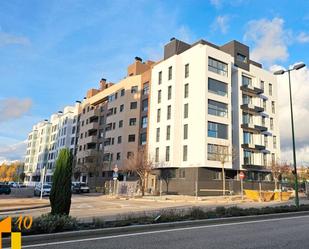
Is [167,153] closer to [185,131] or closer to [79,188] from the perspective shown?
[185,131]

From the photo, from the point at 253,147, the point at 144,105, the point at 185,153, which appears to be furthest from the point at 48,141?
the point at 253,147

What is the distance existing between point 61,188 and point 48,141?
10656 cm

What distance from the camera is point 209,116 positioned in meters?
41.8

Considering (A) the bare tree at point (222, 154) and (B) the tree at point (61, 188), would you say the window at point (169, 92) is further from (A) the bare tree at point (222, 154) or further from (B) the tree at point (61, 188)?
(B) the tree at point (61, 188)

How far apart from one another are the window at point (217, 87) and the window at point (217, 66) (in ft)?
5.17

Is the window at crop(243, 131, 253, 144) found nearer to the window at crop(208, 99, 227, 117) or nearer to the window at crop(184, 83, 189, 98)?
the window at crop(208, 99, 227, 117)

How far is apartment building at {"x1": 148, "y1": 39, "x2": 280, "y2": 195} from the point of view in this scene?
41.5m

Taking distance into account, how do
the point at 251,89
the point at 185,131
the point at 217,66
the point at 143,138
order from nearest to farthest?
the point at 185,131 < the point at 217,66 < the point at 251,89 < the point at 143,138

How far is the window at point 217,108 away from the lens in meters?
42.6

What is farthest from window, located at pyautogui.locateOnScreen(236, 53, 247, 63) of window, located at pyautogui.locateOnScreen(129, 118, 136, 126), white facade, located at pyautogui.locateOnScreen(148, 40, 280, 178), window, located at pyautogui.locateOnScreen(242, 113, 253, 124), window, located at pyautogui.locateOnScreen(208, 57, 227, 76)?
window, located at pyautogui.locateOnScreen(129, 118, 136, 126)

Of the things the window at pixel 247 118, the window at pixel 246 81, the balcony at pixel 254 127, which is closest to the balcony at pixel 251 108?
the window at pixel 247 118

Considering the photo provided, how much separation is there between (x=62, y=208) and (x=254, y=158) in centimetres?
4145

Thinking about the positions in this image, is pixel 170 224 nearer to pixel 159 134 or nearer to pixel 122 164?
pixel 159 134

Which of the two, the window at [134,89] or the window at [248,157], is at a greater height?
the window at [134,89]
